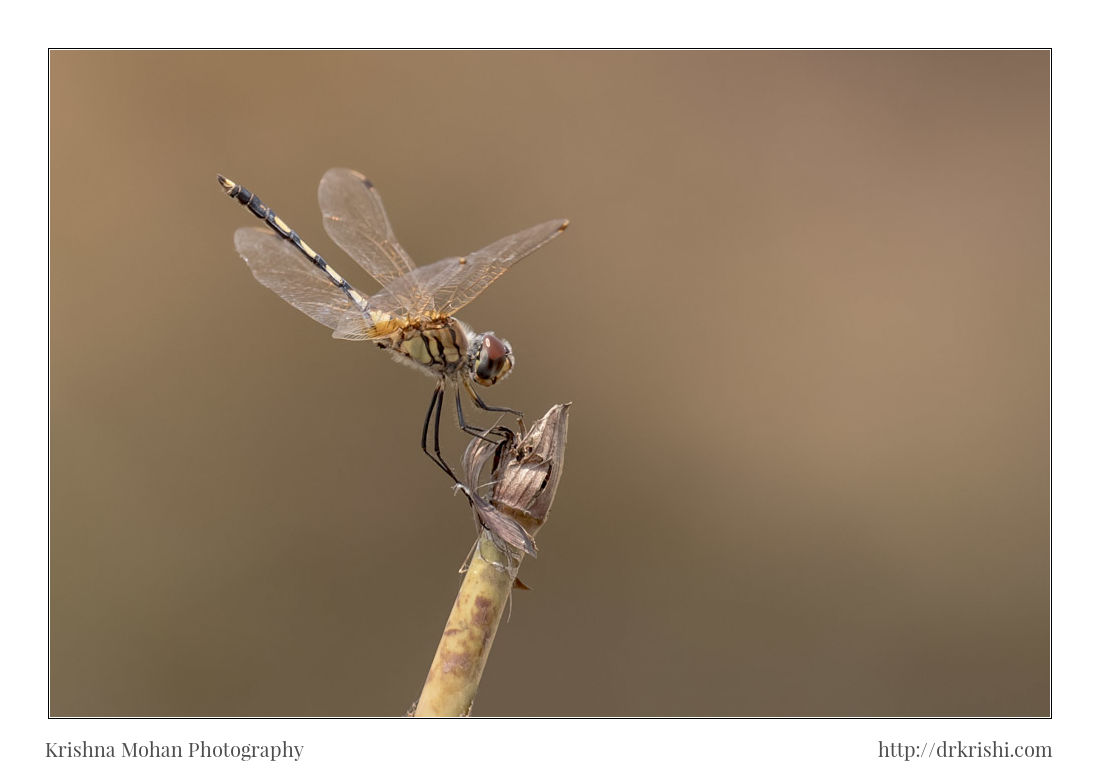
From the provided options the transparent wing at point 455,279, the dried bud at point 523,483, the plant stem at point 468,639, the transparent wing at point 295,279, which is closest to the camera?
the plant stem at point 468,639

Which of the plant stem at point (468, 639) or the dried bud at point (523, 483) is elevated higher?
the dried bud at point (523, 483)

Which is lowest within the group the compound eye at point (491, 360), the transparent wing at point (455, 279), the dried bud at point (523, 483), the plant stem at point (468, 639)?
the plant stem at point (468, 639)

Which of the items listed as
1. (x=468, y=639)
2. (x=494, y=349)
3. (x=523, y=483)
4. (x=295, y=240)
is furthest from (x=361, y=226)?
(x=468, y=639)

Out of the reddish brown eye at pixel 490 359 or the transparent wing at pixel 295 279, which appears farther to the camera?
the transparent wing at pixel 295 279

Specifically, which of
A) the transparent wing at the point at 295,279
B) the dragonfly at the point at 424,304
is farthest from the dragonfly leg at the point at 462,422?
the transparent wing at the point at 295,279

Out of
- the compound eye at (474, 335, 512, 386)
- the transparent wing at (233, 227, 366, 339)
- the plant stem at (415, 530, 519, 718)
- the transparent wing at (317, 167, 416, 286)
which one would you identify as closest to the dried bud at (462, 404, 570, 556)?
the plant stem at (415, 530, 519, 718)

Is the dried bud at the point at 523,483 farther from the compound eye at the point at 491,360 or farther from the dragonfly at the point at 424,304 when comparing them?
the compound eye at the point at 491,360

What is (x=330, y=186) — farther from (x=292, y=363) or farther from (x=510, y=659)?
(x=510, y=659)

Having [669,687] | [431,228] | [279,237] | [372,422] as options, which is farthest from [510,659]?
[279,237]

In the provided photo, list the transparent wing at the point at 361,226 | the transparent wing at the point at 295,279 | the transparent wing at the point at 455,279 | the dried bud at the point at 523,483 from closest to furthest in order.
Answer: the dried bud at the point at 523,483 < the transparent wing at the point at 455,279 < the transparent wing at the point at 295,279 < the transparent wing at the point at 361,226
